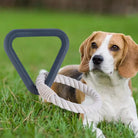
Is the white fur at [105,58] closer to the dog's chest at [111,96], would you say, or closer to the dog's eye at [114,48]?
the dog's eye at [114,48]

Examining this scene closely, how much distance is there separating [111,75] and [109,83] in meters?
0.14

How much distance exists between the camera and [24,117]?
9.42ft

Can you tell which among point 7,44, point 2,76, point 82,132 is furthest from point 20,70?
point 2,76

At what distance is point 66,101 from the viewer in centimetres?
271

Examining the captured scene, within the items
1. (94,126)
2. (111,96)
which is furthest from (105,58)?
(94,126)

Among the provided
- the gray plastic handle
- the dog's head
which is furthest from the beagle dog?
the gray plastic handle

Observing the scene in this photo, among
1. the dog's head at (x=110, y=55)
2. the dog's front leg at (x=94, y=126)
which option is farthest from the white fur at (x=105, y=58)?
the dog's front leg at (x=94, y=126)

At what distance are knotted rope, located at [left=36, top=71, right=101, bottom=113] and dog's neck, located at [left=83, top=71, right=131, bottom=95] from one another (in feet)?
0.36

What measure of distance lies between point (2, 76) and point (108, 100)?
2.16 m

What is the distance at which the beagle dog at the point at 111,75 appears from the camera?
278 centimetres

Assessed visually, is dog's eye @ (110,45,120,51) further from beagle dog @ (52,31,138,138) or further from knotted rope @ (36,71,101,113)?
knotted rope @ (36,71,101,113)

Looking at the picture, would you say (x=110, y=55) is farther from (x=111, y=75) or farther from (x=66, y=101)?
(x=66, y=101)

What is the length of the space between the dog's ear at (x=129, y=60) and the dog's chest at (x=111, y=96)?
0.12 meters

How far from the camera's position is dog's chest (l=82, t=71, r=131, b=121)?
2941mm
